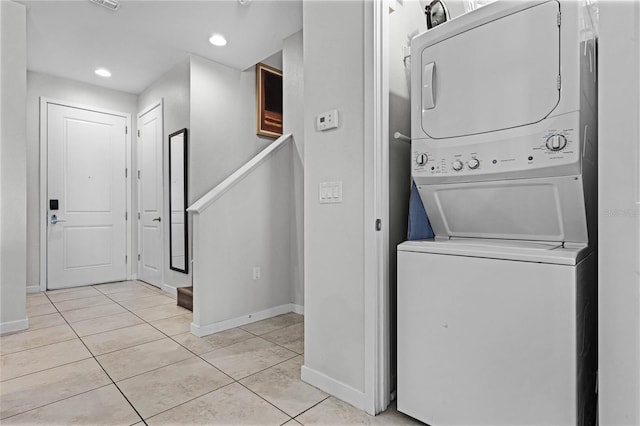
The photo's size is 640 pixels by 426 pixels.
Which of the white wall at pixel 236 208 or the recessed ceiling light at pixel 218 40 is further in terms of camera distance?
the recessed ceiling light at pixel 218 40

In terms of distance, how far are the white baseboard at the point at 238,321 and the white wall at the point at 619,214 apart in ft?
A: 7.96

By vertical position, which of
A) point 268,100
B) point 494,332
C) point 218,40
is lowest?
point 494,332

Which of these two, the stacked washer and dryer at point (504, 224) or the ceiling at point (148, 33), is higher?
the ceiling at point (148, 33)

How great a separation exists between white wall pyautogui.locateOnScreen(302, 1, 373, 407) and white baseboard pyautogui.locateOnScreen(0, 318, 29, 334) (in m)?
2.52

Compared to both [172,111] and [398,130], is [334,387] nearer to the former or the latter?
[398,130]

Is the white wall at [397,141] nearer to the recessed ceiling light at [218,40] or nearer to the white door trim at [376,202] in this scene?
the white door trim at [376,202]

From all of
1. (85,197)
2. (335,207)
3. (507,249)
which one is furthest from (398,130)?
(85,197)

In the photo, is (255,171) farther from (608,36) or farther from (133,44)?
(608,36)

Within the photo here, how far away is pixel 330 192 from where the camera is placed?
1.84m

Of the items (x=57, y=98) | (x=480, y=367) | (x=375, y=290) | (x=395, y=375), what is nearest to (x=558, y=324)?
(x=480, y=367)

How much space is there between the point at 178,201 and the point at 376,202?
3087 mm

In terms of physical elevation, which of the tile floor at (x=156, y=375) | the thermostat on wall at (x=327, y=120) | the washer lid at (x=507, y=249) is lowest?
the tile floor at (x=156, y=375)

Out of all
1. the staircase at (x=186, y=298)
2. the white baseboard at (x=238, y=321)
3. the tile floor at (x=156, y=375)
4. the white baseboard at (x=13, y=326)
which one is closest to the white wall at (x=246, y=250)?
the white baseboard at (x=238, y=321)

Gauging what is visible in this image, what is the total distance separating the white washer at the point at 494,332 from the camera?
114 cm
